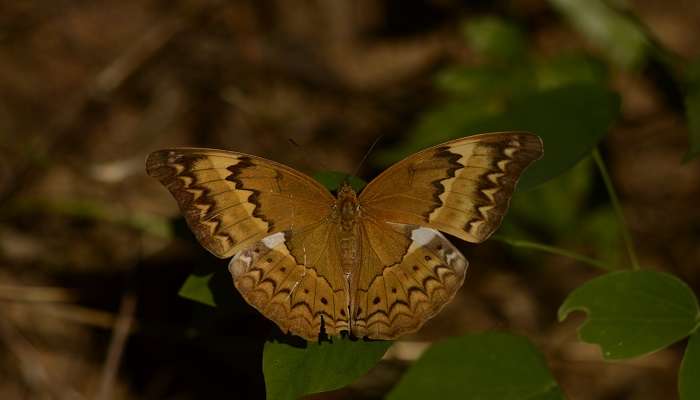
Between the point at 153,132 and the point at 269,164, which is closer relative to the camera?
the point at 269,164

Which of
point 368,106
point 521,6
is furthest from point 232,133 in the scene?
point 521,6

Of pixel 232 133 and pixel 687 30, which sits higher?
pixel 687 30

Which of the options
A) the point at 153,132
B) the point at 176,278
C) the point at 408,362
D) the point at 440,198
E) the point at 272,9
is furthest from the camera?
the point at 272,9

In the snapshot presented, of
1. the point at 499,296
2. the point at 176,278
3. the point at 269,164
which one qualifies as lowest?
the point at 499,296

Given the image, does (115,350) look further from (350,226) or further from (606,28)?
(606,28)

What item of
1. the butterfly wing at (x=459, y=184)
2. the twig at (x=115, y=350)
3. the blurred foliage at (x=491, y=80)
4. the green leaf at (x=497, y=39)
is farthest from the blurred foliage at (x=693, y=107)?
the twig at (x=115, y=350)

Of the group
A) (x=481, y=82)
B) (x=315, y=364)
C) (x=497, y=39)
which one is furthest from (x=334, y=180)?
(x=497, y=39)

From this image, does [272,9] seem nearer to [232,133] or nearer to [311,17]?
[311,17]
